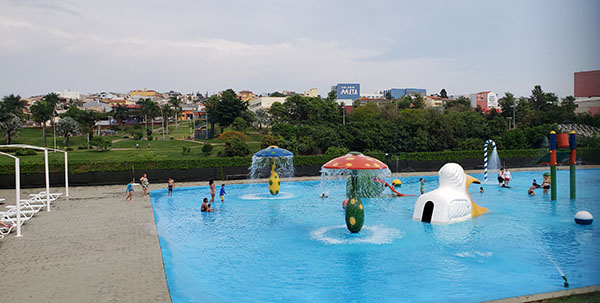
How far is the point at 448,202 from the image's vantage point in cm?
1838

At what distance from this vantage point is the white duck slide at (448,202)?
723 inches

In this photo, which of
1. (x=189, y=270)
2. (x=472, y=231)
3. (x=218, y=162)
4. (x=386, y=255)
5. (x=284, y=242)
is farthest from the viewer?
(x=218, y=162)

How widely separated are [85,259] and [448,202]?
13.7m

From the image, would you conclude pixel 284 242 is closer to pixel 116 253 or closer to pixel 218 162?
pixel 116 253

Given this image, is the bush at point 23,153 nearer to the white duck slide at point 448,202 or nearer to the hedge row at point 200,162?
the hedge row at point 200,162

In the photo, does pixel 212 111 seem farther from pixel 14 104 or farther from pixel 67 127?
pixel 14 104

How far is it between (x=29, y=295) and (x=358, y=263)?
8.59 meters

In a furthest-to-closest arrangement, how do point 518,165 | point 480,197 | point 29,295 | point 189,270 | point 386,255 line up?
1. point 518,165
2. point 480,197
3. point 386,255
4. point 189,270
5. point 29,295

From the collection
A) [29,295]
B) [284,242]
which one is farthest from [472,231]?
[29,295]

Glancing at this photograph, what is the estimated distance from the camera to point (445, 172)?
18875 mm

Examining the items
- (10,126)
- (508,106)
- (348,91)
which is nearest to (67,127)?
(10,126)

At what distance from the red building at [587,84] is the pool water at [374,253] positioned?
2.60 metres

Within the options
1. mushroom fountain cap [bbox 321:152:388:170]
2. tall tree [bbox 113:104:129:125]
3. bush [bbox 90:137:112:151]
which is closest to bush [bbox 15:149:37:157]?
bush [bbox 90:137:112:151]

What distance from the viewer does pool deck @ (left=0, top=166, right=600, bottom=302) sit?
33.3 feet
